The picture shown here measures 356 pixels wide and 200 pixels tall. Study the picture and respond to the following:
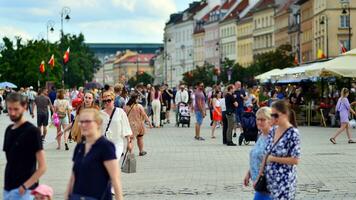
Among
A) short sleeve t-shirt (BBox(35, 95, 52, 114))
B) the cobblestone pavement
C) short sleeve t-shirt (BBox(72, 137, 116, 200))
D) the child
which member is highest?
short sleeve t-shirt (BBox(35, 95, 52, 114))

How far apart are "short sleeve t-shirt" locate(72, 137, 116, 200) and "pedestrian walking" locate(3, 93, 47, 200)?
63cm

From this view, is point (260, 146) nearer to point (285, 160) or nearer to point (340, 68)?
point (285, 160)

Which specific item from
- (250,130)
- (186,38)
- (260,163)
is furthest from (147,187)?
(186,38)

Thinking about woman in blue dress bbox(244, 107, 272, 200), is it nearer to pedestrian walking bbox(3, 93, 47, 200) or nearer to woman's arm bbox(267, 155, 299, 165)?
woman's arm bbox(267, 155, 299, 165)

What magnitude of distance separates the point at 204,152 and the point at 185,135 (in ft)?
30.7

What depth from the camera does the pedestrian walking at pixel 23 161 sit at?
8859mm

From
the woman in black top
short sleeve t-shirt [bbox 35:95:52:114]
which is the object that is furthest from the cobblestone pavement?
the woman in black top

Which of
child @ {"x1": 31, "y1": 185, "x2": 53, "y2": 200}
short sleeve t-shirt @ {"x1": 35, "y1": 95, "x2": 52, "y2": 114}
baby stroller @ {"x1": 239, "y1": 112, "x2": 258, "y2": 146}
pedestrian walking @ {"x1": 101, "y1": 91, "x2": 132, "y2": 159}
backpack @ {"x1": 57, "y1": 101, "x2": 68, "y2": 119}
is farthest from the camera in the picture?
short sleeve t-shirt @ {"x1": 35, "y1": 95, "x2": 52, "y2": 114}

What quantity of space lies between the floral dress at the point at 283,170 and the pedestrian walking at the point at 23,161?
79.8 inches

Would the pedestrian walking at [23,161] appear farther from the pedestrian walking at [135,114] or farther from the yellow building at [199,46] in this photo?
the yellow building at [199,46]

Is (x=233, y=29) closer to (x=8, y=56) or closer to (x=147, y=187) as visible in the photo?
(x=8, y=56)

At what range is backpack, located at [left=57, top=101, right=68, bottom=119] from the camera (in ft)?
88.9

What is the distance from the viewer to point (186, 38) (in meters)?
197

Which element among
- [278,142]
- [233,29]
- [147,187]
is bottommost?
[147,187]
